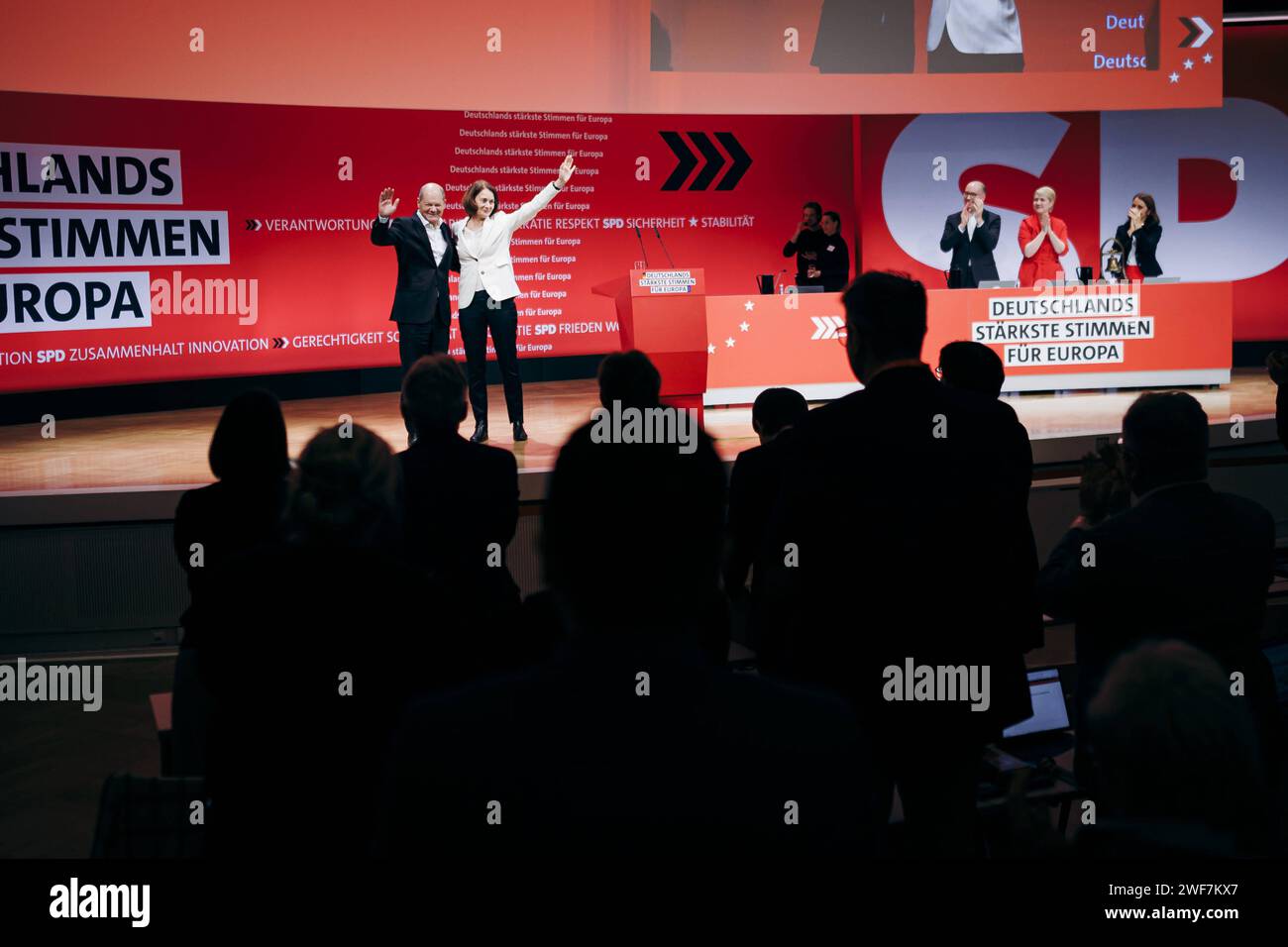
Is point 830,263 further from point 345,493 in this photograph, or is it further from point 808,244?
point 345,493

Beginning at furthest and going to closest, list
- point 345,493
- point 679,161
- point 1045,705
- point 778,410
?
point 679,161, point 1045,705, point 778,410, point 345,493

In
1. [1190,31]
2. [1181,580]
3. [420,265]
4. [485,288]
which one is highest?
[1190,31]

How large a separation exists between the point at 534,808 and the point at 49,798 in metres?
3.10

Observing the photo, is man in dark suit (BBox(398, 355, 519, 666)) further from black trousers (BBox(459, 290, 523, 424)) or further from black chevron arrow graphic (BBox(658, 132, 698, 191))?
black chevron arrow graphic (BBox(658, 132, 698, 191))

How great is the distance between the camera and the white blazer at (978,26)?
7199 mm

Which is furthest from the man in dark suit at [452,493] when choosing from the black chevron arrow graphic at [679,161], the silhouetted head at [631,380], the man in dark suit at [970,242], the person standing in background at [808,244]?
the black chevron arrow graphic at [679,161]

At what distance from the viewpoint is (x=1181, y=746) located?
126cm

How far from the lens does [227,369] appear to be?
8.86 meters

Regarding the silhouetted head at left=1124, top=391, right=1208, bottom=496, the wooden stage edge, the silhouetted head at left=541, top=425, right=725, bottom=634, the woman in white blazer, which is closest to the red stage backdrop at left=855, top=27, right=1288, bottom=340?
the wooden stage edge

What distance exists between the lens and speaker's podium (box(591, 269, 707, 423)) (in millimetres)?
6594

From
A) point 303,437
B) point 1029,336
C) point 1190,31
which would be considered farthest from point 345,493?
point 1190,31

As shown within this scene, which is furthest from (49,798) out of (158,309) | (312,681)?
(158,309)

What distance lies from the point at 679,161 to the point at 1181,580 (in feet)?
29.6
